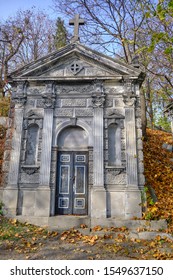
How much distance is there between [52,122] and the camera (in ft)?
28.9

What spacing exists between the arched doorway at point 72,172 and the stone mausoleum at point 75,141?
0.11 feet

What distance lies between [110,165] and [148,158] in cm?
299

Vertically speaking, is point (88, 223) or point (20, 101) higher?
point (20, 101)

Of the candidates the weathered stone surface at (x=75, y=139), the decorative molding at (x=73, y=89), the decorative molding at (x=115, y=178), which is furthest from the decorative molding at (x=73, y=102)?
the decorative molding at (x=115, y=178)

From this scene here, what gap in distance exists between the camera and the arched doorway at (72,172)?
8227 mm

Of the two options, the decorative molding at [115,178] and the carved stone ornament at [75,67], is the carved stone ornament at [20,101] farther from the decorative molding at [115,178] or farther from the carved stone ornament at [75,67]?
the decorative molding at [115,178]

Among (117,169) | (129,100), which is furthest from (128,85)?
(117,169)

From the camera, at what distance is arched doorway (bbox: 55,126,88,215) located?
823cm

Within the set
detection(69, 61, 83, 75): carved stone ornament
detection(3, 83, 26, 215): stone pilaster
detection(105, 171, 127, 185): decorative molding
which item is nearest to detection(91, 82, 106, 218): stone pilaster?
detection(105, 171, 127, 185): decorative molding

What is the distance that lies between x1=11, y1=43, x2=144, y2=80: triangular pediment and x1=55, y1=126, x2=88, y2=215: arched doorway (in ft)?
7.26

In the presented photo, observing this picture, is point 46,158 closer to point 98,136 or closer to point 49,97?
point 98,136

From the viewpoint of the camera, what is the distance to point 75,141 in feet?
29.1

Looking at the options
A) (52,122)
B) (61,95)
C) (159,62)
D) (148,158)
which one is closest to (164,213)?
(148,158)

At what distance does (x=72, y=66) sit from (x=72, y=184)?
4.57 meters
